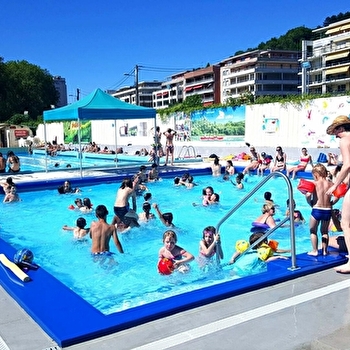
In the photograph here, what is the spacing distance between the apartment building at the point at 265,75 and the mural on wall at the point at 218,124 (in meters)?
73.6

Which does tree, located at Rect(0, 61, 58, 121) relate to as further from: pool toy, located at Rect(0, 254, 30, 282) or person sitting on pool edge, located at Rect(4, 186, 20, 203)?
pool toy, located at Rect(0, 254, 30, 282)

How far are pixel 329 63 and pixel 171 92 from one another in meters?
60.4

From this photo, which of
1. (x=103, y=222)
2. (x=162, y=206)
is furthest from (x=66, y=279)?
(x=162, y=206)

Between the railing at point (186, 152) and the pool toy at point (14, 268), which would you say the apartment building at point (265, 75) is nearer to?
the railing at point (186, 152)

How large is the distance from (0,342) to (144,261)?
368cm

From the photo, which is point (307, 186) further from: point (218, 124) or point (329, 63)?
point (329, 63)

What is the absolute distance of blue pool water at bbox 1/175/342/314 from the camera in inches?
206

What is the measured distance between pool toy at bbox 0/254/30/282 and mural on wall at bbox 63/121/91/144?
28.1 meters

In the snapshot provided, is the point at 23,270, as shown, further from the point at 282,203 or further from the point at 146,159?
the point at 146,159

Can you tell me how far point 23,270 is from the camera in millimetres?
4332

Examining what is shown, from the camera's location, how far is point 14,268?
13.9 ft

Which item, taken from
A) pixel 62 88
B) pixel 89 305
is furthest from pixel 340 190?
pixel 62 88

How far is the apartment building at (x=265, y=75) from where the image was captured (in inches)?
3765

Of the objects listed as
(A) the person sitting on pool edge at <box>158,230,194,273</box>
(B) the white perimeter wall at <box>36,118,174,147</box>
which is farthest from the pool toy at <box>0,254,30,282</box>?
(B) the white perimeter wall at <box>36,118,174,147</box>
